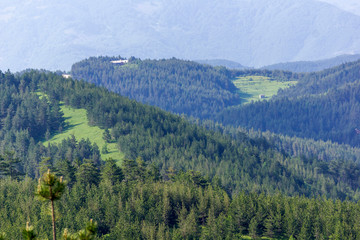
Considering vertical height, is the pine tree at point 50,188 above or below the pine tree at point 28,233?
above

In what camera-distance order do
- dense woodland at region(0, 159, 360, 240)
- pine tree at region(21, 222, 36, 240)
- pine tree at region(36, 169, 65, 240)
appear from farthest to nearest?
dense woodland at region(0, 159, 360, 240) → pine tree at region(36, 169, 65, 240) → pine tree at region(21, 222, 36, 240)

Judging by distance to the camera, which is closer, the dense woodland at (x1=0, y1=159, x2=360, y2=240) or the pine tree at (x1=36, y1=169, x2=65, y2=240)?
the pine tree at (x1=36, y1=169, x2=65, y2=240)

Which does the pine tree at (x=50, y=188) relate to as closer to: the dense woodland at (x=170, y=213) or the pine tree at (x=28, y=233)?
the pine tree at (x=28, y=233)

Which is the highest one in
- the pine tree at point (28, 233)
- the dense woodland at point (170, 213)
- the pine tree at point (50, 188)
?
the pine tree at point (50, 188)

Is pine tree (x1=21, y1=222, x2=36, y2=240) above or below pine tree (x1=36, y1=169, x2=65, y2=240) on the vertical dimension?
below

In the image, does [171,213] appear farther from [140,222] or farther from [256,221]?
[256,221]

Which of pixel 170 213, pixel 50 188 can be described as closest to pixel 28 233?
pixel 50 188

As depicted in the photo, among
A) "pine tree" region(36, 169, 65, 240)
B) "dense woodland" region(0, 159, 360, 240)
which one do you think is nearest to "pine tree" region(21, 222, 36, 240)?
"pine tree" region(36, 169, 65, 240)

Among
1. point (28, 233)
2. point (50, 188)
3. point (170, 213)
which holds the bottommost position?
point (170, 213)

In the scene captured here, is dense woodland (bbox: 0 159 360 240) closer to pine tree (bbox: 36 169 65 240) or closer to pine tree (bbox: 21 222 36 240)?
pine tree (bbox: 21 222 36 240)

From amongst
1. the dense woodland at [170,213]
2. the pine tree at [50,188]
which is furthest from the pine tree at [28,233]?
the dense woodland at [170,213]

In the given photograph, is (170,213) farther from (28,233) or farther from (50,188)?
(28,233)

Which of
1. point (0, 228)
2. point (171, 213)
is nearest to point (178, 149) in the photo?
point (171, 213)

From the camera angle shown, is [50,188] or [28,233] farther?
[50,188]
